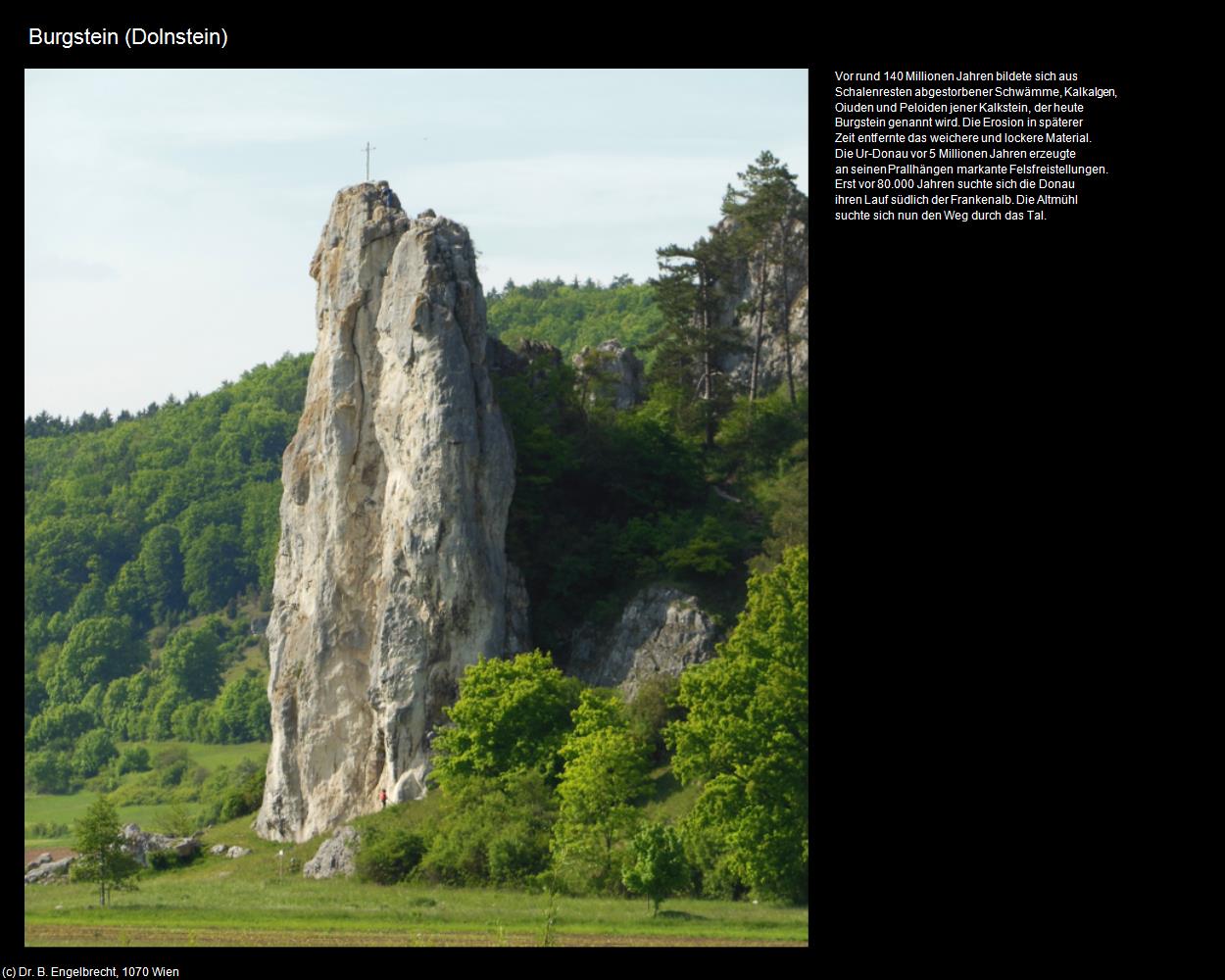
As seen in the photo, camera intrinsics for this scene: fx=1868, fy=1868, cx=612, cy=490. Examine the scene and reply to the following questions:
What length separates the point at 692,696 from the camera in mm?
47156

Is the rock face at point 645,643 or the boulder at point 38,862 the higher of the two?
the rock face at point 645,643

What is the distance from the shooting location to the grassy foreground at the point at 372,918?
33.8 meters

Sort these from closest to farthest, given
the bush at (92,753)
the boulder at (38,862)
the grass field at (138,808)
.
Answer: the boulder at (38,862)
the grass field at (138,808)
the bush at (92,753)

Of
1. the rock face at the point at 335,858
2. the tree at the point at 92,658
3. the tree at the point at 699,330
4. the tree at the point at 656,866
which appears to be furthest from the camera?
the tree at the point at 92,658

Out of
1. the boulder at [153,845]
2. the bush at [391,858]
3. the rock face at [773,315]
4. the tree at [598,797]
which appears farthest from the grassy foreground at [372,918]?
the rock face at [773,315]

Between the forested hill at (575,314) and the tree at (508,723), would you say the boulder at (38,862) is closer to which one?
the tree at (508,723)

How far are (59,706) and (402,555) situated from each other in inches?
3425

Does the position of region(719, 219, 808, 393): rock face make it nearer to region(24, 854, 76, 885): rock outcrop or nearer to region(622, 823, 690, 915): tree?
region(24, 854, 76, 885): rock outcrop

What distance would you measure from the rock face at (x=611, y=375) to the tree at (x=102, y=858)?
2669 centimetres

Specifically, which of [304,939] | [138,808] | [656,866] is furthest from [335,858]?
[138,808]
